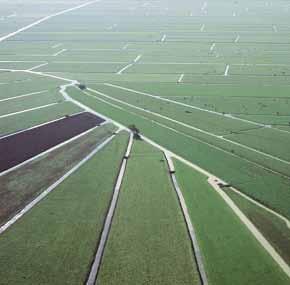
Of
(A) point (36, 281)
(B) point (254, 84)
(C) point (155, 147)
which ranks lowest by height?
(A) point (36, 281)

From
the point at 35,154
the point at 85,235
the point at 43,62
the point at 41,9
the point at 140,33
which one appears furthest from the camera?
the point at 41,9

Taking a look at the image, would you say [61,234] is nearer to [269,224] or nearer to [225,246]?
[225,246]

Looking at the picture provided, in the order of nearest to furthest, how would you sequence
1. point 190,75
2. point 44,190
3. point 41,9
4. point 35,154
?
1. point 44,190
2. point 35,154
3. point 190,75
4. point 41,9

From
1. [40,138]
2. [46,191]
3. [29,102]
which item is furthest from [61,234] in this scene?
[29,102]

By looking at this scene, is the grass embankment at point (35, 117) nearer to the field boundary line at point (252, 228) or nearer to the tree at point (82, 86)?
the tree at point (82, 86)

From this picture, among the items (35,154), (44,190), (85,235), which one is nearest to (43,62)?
(35,154)

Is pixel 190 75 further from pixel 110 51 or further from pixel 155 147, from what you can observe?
pixel 155 147

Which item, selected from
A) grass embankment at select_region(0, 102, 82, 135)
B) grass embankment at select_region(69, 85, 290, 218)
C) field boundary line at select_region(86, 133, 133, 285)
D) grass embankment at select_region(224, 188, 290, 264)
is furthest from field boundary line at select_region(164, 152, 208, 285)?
grass embankment at select_region(0, 102, 82, 135)
